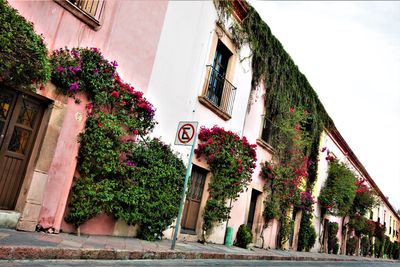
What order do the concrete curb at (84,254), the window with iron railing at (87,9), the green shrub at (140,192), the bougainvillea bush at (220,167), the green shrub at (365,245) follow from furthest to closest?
the green shrub at (365,245), the bougainvillea bush at (220,167), the green shrub at (140,192), the window with iron railing at (87,9), the concrete curb at (84,254)

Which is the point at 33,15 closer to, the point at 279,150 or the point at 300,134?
the point at 279,150

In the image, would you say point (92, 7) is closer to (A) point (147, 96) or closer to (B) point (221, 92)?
(A) point (147, 96)

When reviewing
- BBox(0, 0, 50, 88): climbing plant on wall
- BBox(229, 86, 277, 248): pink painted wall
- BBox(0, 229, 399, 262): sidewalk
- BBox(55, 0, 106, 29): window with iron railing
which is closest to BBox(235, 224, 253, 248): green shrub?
BBox(229, 86, 277, 248): pink painted wall

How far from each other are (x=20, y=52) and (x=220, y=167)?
6.31 meters

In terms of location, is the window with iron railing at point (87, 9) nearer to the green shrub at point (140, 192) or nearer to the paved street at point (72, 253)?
the green shrub at point (140, 192)

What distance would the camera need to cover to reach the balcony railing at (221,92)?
34.9ft

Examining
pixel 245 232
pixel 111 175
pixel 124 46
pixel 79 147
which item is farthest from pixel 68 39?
pixel 245 232

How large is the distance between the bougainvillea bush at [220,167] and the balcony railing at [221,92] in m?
1.12

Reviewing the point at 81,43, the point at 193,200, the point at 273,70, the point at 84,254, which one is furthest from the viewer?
the point at 273,70

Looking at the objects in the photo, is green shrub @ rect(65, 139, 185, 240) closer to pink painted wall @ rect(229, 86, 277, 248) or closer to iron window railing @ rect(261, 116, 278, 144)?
pink painted wall @ rect(229, 86, 277, 248)

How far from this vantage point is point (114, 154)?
6.57 m

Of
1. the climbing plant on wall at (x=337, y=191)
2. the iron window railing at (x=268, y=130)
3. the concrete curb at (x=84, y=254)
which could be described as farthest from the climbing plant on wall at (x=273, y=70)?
the concrete curb at (x=84, y=254)

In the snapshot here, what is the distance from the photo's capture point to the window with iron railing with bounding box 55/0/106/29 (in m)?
6.21

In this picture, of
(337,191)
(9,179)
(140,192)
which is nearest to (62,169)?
(9,179)
